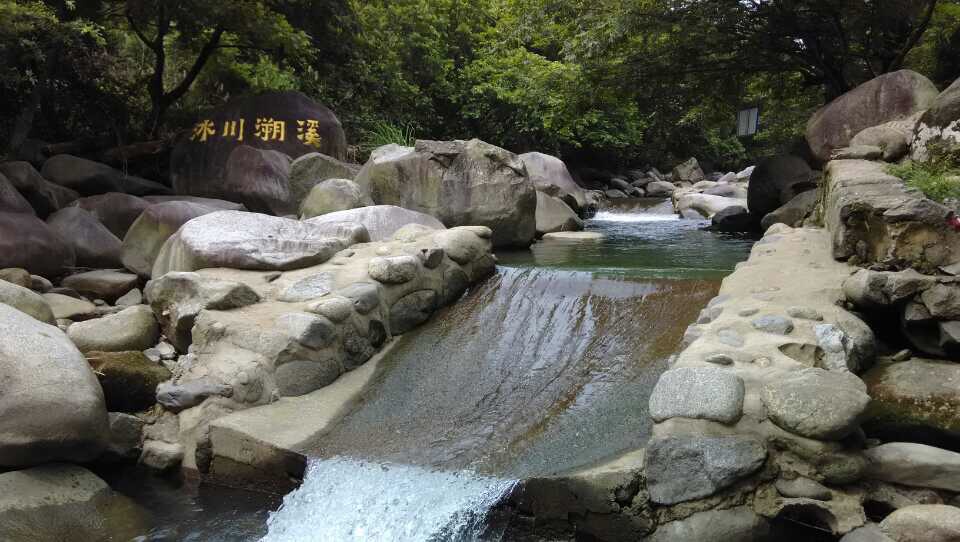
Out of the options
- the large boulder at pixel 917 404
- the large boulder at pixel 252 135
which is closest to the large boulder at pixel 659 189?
the large boulder at pixel 252 135

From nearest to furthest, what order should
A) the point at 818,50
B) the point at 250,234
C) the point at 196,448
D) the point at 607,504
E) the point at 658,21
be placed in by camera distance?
the point at 607,504, the point at 196,448, the point at 250,234, the point at 658,21, the point at 818,50

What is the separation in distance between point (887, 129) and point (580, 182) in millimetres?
14254

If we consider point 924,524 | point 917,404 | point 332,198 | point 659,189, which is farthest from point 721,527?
point 659,189

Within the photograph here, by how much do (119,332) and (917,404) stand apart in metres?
5.32

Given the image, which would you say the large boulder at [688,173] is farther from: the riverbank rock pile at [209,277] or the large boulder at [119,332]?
the large boulder at [119,332]

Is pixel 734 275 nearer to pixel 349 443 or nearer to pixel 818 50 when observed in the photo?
pixel 349 443

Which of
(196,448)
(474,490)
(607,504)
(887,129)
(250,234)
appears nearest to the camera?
(607,504)

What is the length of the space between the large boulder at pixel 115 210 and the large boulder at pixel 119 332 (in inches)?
171

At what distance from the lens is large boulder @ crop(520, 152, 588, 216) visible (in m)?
14.3

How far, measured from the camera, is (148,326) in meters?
6.29

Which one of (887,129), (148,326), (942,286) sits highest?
(887,129)

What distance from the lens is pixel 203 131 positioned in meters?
12.0

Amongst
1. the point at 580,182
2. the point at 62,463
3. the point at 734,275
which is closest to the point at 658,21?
the point at 734,275

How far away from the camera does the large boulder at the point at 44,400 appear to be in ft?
14.7
